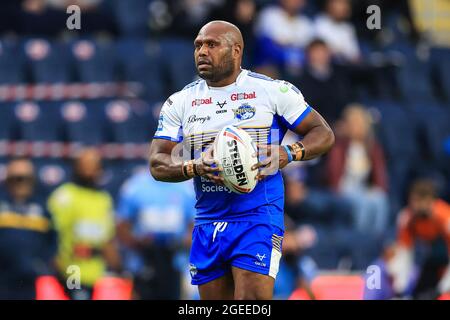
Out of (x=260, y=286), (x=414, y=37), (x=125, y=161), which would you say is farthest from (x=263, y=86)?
(x=414, y=37)

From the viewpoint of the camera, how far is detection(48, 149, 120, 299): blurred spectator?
46.3 ft

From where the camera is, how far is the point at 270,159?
8750 millimetres

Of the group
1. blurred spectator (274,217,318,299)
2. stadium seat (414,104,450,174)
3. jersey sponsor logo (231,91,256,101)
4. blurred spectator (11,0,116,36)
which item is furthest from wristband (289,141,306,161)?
stadium seat (414,104,450,174)

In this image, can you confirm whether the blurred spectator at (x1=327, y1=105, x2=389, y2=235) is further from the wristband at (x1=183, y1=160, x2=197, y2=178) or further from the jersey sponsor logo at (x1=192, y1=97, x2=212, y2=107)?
the wristband at (x1=183, y1=160, x2=197, y2=178)

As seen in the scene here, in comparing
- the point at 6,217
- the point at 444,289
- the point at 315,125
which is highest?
the point at 315,125

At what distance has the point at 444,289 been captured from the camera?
45.1 ft

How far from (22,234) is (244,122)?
18.5ft

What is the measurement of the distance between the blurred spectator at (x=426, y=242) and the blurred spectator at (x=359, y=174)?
60.6 inches

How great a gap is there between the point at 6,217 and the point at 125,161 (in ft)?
8.03

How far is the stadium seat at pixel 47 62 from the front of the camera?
16500mm

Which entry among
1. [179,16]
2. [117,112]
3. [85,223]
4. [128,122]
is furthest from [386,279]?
[179,16]

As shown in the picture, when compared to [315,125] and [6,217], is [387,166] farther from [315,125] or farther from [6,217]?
[315,125]

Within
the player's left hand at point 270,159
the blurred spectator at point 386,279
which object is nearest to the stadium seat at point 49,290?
the blurred spectator at point 386,279
